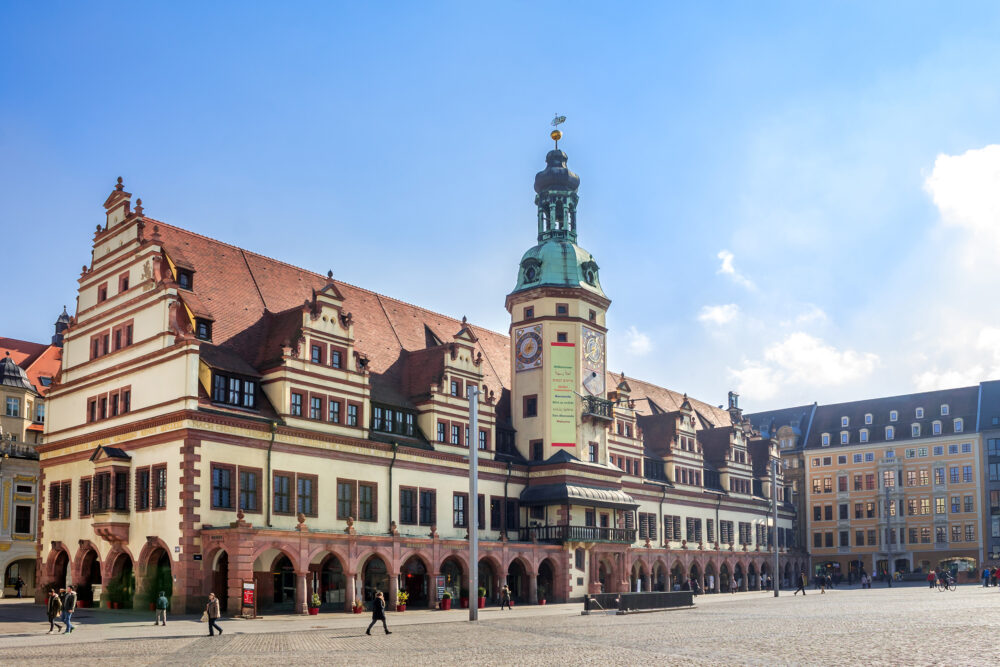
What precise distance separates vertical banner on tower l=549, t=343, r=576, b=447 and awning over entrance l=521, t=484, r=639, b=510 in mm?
3354

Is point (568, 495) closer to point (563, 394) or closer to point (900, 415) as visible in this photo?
point (563, 394)

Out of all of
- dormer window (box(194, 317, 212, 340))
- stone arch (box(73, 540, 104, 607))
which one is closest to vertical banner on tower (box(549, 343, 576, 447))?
dormer window (box(194, 317, 212, 340))

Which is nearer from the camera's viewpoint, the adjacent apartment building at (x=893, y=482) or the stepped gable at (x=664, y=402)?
the stepped gable at (x=664, y=402)

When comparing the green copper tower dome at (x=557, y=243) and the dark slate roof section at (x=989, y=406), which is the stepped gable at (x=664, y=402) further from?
the dark slate roof section at (x=989, y=406)

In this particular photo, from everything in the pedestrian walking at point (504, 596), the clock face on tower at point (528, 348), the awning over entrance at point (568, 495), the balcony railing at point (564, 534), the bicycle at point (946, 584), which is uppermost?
the clock face on tower at point (528, 348)

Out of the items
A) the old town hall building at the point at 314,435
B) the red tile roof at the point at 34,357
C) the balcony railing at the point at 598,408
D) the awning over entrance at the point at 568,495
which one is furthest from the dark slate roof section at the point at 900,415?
the red tile roof at the point at 34,357

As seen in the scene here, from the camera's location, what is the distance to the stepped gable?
95750 millimetres

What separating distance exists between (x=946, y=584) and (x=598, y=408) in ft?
106

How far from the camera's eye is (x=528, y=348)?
74.9 meters

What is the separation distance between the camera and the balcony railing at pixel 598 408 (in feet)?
243

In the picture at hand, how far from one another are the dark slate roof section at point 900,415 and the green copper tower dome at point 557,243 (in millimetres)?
61664

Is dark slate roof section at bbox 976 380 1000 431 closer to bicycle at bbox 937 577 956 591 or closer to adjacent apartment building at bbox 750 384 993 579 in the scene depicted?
adjacent apartment building at bbox 750 384 993 579

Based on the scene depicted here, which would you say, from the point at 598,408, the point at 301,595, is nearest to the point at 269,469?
the point at 301,595

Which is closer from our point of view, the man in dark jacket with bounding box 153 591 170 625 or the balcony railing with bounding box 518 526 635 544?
the man in dark jacket with bounding box 153 591 170 625
